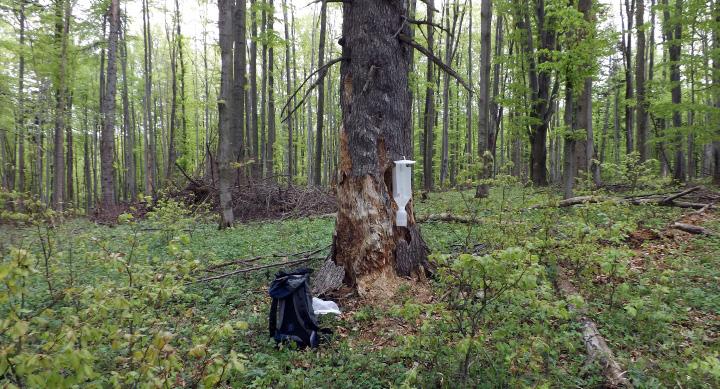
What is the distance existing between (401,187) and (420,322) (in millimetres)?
1525

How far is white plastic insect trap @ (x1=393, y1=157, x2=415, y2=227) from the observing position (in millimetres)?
4391

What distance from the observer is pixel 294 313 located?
3607 millimetres

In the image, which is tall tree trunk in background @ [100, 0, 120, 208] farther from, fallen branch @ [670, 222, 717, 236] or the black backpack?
fallen branch @ [670, 222, 717, 236]

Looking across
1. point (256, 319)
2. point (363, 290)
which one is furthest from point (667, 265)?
point (256, 319)

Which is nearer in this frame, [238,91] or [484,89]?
[484,89]

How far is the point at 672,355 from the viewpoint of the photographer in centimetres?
303

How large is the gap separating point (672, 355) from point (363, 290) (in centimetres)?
279

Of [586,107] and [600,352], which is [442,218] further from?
[586,107]

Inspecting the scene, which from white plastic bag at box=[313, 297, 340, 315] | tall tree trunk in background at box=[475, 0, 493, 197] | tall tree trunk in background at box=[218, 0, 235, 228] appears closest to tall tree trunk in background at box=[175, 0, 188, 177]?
tall tree trunk in background at box=[218, 0, 235, 228]

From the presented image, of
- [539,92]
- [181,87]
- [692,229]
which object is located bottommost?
[692,229]

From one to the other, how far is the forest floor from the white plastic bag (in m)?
0.12

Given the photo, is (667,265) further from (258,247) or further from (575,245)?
(258,247)

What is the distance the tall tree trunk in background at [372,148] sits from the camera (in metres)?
4.39

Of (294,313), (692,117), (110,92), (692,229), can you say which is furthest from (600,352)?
(692,117)
